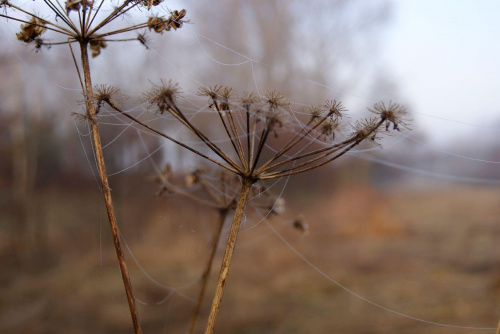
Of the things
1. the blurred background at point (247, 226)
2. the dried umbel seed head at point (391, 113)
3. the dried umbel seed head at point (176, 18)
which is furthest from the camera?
the blurred background at point (247, 226)

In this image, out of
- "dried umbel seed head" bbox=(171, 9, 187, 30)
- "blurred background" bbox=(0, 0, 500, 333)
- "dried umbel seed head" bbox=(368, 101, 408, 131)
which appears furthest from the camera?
"blurred background" bbox=(0, 0, 500, 333)

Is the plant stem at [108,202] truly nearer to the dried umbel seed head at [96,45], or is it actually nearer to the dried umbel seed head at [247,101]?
the dried umbel seed head at [96,45]

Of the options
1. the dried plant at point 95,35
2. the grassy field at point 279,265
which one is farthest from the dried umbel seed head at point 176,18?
the grassy field at point 279,265

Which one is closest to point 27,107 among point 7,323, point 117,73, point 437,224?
point 117,73

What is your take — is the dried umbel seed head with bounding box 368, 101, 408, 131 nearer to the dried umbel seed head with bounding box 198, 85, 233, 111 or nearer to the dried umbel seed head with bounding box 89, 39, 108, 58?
the dried umbel seed head with bounding box 198, 85, 233, 111

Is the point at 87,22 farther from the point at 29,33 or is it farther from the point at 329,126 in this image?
the point at 329,126

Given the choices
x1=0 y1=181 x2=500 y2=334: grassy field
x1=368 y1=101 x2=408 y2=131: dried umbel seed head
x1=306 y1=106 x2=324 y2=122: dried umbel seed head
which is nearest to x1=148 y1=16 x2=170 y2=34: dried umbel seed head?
x1=306 y1=106 x2=324 y2=122: dried umbel seed head
